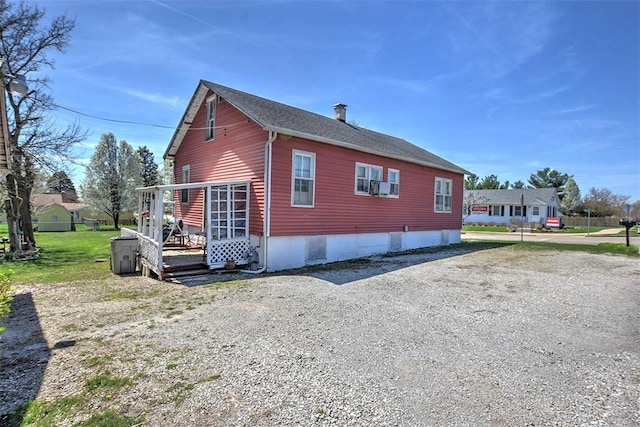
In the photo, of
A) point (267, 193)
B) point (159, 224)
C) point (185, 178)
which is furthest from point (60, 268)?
point (267, 193)

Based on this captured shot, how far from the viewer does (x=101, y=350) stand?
4172 mm

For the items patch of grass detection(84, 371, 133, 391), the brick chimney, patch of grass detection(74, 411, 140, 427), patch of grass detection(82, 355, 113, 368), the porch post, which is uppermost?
the brick chimney

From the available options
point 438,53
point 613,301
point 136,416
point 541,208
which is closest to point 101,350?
point 136,416

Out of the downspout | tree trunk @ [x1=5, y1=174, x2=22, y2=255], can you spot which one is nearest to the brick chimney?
the downspout

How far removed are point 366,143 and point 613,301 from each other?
8548 millimetres

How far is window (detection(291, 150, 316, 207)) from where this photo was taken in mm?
10141

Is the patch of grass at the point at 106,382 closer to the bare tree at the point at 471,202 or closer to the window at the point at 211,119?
the window at the point at 211,119

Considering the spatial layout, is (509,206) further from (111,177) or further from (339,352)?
(111,177)

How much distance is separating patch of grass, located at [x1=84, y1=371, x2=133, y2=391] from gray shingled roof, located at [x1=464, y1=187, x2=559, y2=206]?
4252 centimetres

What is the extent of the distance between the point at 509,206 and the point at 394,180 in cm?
3241

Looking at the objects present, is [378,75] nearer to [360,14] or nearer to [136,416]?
[360,14]

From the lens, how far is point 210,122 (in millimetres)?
12391

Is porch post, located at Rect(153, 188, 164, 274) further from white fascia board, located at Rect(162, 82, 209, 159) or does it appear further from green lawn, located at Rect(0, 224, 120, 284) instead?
white fascia board, located at Rect(162, 82, 209, 159)

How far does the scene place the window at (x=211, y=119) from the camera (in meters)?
12.2
